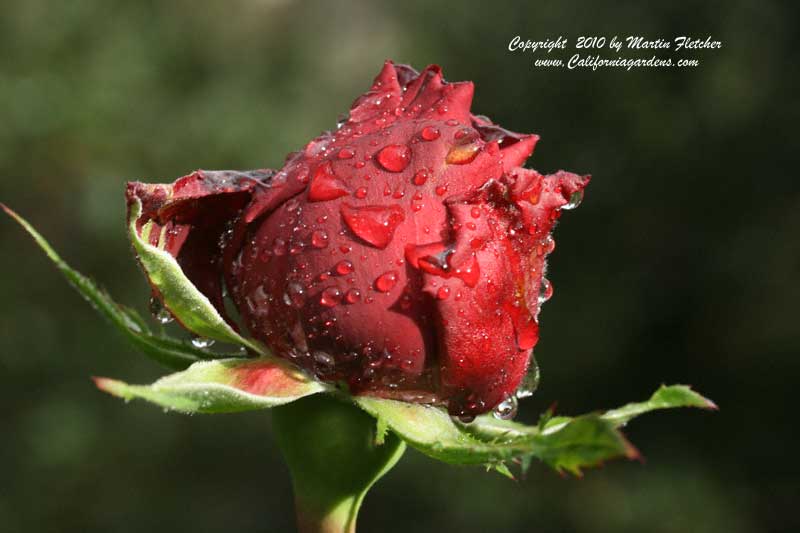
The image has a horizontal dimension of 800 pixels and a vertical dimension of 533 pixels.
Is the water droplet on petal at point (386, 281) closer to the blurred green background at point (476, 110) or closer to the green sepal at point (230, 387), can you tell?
the green sepal at point (230, 387)

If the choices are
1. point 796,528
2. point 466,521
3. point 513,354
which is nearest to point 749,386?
point 796,528

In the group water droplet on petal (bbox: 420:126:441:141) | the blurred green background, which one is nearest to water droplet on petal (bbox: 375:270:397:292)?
water droplet on petal (bbox: 420:126:441:141)

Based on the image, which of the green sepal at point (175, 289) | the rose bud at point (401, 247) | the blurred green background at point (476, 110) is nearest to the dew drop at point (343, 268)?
the rose bud at point (401, 247)

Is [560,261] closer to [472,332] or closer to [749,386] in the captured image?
[749,386]

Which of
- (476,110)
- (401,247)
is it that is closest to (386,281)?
(401,247)

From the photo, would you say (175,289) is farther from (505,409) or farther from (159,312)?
(505,409)
